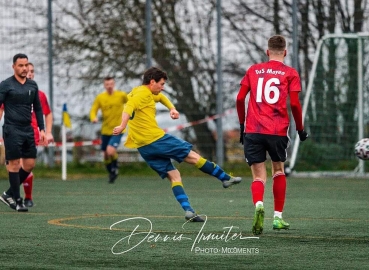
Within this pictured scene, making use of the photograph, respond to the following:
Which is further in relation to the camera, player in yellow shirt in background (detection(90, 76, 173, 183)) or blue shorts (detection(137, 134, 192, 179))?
player in yellow shirt in background (detection(90, 76, 173, 183))

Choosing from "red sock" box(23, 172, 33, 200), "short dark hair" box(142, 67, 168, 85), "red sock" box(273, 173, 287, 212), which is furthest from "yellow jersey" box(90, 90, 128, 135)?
"red sock" box(273, 173, 287, 212)

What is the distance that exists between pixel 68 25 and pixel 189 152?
12647 mm

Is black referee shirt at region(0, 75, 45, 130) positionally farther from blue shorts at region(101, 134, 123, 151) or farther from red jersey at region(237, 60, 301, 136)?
blue shorts at region(101, 134, 123, 151)

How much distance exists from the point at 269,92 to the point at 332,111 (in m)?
12.0

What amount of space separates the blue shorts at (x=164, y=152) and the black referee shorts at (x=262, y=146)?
1.95 metres

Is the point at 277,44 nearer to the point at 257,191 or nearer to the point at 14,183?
the point at 257,191

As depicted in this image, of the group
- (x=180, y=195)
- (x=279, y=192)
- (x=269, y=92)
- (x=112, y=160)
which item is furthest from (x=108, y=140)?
(x=269, y=92)

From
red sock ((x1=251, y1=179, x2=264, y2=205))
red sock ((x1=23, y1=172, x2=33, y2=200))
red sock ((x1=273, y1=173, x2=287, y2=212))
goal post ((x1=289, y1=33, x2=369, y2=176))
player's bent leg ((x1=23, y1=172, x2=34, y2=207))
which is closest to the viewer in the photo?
red sock ((x1=251, y1=179, x2=264, y2=205))

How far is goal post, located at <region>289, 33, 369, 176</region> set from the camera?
2130 cm

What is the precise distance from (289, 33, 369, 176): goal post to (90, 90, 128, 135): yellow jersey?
352cm

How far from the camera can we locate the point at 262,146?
978 cm

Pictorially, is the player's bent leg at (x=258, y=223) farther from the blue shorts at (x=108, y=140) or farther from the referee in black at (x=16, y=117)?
the blue shorts at (x=108, y=140)

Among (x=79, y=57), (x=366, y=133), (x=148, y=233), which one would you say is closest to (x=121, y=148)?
(x=79, y=57)

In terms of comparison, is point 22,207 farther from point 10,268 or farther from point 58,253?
point 10,268
